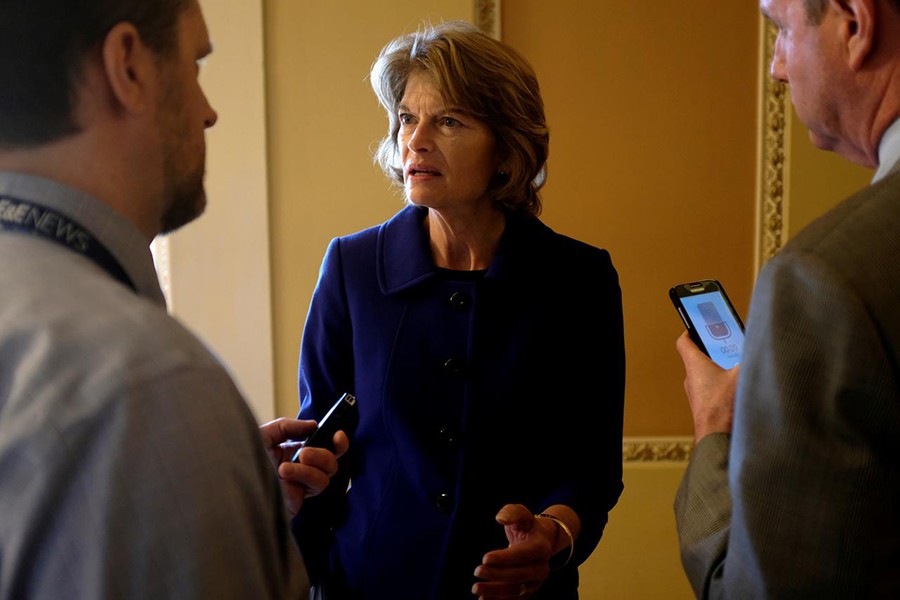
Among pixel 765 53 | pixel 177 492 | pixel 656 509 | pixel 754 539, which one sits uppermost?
pixel 765 53

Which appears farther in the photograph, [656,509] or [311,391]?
[656,509]

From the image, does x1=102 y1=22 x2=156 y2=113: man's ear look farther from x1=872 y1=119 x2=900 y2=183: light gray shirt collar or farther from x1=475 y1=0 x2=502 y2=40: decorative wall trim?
x1=475 y1=0 x2=502 y2=40: decorative wall trim

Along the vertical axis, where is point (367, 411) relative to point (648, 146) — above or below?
below

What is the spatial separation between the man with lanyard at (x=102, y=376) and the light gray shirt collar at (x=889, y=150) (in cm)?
62

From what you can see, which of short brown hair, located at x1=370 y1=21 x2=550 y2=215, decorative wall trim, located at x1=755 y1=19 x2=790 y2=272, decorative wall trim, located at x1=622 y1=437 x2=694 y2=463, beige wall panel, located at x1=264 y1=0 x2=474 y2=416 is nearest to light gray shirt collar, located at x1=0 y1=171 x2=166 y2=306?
short brown hair, located at x1=370 y1=21 x2=550 y2=215

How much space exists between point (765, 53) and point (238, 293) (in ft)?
6.09

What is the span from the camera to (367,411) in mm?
1494

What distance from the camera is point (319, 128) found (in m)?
2.62

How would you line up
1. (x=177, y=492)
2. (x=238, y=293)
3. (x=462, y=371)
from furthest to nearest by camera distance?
(x=238, y=293) < (x=462, y=371) < (x=177, y=492)

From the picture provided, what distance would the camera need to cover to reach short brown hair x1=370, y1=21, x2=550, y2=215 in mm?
1549

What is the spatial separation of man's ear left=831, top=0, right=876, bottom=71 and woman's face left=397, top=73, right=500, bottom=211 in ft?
2.69

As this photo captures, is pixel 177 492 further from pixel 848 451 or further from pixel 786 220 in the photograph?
pixel 786 220

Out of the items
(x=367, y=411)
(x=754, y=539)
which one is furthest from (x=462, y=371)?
(x=754, y=539)

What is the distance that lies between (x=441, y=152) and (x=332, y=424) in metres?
0.53
